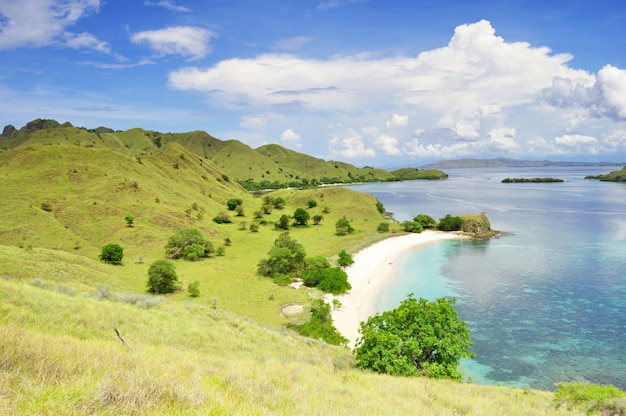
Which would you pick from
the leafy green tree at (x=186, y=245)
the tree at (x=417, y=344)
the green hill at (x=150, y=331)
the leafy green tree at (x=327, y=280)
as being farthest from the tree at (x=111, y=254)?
the tree at (x=417, y=344)

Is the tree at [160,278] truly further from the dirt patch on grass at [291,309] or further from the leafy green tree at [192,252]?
the dirt patch on grass at [291,309]

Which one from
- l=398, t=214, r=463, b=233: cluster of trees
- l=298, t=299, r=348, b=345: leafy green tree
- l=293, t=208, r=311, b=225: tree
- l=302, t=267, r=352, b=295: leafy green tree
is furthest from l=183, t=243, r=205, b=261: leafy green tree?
l=398, t=214, r=463, b=233: cluster of trees

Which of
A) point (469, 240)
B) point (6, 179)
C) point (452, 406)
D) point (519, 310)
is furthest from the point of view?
point (469, 240)

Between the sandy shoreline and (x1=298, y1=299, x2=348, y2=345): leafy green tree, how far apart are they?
197 centimetres

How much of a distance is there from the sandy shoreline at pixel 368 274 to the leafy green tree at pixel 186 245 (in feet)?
86.6

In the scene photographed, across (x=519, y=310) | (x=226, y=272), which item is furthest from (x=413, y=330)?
(x=226, y=272)

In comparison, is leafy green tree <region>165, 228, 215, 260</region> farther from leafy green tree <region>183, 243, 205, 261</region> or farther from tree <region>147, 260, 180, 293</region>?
tree <region>147, 260, 180, 293</region>

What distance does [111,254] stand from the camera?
53.1 m

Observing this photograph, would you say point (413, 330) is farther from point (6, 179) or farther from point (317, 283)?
point (6, 179)

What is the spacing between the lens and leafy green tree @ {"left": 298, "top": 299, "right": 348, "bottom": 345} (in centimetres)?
3356

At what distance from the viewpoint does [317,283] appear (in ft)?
170

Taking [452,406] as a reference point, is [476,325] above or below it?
below

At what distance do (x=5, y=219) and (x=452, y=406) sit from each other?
250 ft

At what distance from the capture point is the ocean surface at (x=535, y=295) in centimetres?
3186
